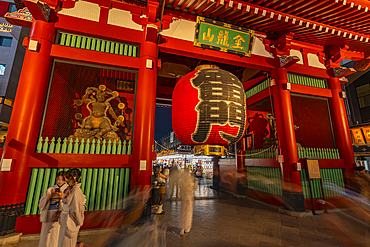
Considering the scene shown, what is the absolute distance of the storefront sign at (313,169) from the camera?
5.92 m

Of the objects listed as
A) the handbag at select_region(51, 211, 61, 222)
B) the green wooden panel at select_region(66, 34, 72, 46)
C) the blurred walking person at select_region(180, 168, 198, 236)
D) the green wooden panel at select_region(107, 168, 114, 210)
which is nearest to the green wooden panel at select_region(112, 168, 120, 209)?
the green wooden panel at select_region(107, 168, 114, 210)

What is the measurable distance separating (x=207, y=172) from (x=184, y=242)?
1584 centimetres

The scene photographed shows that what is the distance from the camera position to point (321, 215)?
18.5 feet

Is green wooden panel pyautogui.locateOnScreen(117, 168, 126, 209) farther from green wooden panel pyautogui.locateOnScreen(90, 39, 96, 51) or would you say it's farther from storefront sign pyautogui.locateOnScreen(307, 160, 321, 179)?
storefront sign pyautogui.locateOnScreen(307, 160, 321, 179)

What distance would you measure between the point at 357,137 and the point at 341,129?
7459mm

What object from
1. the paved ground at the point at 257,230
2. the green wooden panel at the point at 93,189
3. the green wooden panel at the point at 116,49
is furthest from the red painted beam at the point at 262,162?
the green wooden panel at the point at 116,49

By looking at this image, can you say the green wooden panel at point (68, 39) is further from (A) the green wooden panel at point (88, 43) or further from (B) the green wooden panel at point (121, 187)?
(B) the green wooden panel at point (121, 187)

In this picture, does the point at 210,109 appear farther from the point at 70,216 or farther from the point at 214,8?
the point at 214,8

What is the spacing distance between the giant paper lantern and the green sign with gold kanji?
291cm

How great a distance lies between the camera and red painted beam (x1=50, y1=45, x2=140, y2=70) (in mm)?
4641

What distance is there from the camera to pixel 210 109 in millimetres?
3277

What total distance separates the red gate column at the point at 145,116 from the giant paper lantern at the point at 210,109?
136cm

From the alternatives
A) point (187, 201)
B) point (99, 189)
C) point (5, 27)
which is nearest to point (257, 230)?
point (187, 201)

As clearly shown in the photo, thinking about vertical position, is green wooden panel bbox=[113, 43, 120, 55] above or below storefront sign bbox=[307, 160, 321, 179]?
above
